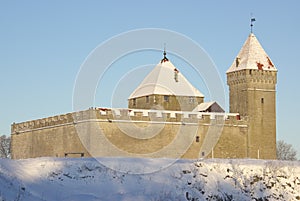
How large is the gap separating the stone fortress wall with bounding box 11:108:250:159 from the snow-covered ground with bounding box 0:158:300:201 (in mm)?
16121

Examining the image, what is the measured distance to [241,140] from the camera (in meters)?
39.0

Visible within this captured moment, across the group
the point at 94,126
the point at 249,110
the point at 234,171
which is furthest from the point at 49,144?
the point at 234,171

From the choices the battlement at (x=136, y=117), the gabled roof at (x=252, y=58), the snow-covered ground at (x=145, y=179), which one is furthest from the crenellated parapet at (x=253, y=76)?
the snow-covered ground at (x=145, y=179)

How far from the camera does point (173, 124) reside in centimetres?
3716

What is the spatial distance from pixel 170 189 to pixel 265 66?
25.7 meters

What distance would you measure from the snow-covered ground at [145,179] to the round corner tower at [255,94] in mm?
18991

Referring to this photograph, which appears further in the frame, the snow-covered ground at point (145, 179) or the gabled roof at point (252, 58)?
the gabled roof at point (252, 58)

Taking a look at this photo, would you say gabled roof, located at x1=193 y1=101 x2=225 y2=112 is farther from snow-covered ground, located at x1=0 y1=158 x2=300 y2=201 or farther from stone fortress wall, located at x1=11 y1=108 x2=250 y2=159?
snow-covered ground, located at x1=0 y1=158 x2=300 y2=201

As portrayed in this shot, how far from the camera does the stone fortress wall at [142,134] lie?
35562 millimetres

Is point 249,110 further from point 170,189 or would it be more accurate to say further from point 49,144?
point 170,189

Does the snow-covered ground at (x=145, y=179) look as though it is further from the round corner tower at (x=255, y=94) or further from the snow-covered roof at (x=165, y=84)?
the snow-covered roof at (x=165, y=84)

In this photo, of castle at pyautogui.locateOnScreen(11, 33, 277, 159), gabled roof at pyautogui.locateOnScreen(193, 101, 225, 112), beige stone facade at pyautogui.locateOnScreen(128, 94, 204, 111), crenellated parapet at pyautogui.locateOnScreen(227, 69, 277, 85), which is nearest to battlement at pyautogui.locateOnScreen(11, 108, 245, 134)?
castle at pyautogui.locateOnScreen(11, 33, 277, 159)

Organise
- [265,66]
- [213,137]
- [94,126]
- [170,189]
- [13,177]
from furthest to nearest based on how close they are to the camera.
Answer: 1. [265,66]
2. [213,137]
3. [94,126]
4. [170,189]
5. [13,177]

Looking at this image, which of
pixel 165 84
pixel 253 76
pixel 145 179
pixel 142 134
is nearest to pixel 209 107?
pixel 165 84
